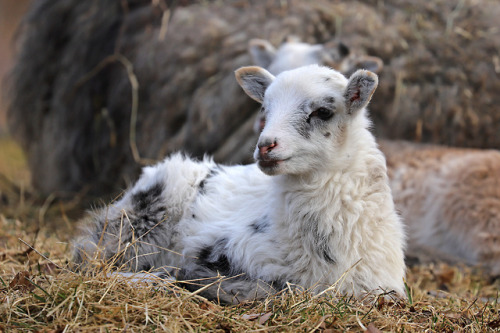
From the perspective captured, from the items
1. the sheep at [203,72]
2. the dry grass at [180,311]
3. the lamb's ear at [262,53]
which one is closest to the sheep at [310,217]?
the dry grass at [180,311]

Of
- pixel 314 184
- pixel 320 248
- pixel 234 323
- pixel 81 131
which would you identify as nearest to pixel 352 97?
pixel 314 184

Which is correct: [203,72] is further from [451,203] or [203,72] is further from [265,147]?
[265,147]

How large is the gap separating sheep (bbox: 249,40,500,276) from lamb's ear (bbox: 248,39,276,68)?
0.01 meters

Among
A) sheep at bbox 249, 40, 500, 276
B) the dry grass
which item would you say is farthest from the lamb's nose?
sheep at bbox 249, 40, 500, 276

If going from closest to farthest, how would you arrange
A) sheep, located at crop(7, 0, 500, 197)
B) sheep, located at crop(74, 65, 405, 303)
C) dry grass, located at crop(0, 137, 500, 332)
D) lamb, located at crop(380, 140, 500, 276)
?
dry grass, located at crop(0, 137, 500, 332) → sheep, located at crop(74, 65, 405, 303) → lamb, located at crop(380, 140, 500, 276) → sheep, located at crop(7, 0, 500, 197)

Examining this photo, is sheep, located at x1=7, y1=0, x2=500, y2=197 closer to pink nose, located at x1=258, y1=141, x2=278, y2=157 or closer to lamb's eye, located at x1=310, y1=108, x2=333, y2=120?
lamb's eye, located at x1=310, y1=108, x2=333, y2=120

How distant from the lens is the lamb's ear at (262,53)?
6.73 metres

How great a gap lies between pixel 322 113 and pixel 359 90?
0.27 metres

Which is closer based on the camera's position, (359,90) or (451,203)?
(359,90)

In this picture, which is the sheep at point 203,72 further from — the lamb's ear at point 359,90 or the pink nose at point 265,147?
the pink nose at point 265,147

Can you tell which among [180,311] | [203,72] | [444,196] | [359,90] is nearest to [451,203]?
[444,196]

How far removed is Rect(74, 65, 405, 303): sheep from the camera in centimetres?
348

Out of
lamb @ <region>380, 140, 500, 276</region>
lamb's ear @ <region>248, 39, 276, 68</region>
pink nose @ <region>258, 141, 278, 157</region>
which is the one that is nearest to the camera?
pink nose @ <region>258, 141, 278, 157</region>

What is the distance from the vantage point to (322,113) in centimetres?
357
